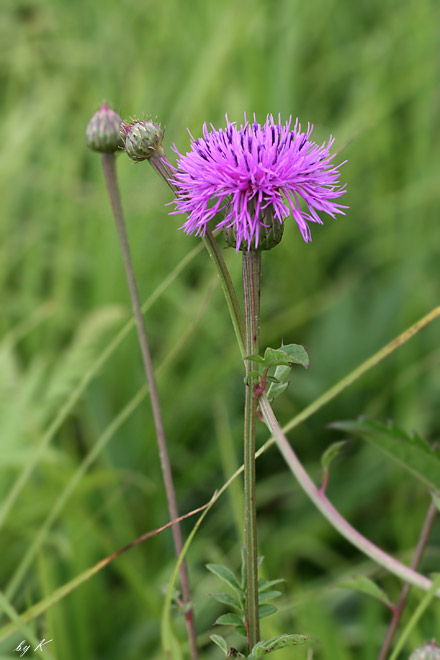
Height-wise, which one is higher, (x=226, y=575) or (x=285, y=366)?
(x=285, y=366)

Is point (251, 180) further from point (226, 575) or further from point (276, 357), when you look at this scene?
point (226, 575)

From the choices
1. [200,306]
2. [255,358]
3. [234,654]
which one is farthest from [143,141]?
[200,306]

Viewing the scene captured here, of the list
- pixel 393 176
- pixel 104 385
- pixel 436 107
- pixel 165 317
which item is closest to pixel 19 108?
pixel 165 317

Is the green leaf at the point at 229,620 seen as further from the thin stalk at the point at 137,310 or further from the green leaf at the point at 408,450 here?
the green leaf at the point at 408,450

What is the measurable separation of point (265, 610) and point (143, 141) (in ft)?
1.56

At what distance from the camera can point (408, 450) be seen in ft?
2.83

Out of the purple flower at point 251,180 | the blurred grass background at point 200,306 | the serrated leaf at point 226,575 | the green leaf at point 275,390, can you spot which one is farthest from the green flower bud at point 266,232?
the blurred grass background at point 200,306

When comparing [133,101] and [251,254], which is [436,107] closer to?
[133,101]

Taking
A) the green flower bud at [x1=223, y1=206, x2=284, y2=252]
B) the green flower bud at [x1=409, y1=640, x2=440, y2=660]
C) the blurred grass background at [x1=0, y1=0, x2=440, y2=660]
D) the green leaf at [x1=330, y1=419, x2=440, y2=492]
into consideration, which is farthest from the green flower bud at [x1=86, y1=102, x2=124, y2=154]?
the blurred grass background at [x1=0, y1=0, x2=440, y2=660]

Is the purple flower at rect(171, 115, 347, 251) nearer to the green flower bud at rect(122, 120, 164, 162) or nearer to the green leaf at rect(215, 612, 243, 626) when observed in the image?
the green flower bud at rect(122, 120, 164, 162)

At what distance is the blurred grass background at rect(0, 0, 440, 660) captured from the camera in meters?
1.49

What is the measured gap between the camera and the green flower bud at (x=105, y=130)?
76 centimetres

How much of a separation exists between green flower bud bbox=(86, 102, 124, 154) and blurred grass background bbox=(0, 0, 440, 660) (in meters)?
0.69

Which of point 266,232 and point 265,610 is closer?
point 266,232
